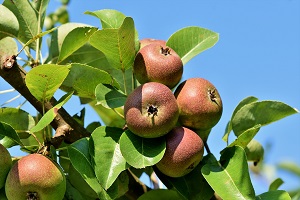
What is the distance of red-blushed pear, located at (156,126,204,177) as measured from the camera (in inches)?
60.8

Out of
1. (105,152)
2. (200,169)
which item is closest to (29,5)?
(105,152)

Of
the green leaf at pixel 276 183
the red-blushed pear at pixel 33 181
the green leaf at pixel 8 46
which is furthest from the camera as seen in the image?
the green leaf at pixel 276 183

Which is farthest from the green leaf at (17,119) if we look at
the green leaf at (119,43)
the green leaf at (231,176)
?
the green leaf at (231,176)

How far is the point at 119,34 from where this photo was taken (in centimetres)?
158

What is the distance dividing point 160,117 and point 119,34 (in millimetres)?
243

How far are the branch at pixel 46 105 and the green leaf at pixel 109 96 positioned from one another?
5.1 inches

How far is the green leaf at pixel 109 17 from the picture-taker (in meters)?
1.72

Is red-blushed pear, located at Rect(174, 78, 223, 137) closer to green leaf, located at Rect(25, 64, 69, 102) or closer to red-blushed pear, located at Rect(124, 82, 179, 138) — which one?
red-blushed pear, located at Rect(124, 82, 179, 138)

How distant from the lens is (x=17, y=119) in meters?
1.71

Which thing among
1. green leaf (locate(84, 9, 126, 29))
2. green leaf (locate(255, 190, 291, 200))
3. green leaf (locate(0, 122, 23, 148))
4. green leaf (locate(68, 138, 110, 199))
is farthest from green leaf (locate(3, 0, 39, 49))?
green leaf (locate(255, 190, 291, 200))

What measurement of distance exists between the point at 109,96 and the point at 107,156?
169 mm

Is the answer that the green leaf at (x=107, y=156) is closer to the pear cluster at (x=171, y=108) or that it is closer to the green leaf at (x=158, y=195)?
the pear cluster at (x=171, y=108)

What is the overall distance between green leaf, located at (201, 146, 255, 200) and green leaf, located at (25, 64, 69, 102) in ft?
1.40

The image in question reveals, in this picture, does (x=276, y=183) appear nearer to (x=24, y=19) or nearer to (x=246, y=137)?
(x=246, y=137)
